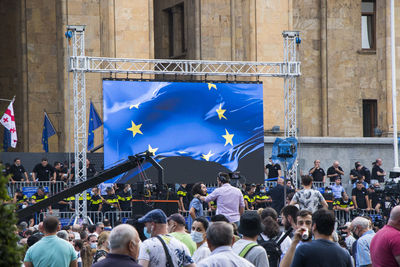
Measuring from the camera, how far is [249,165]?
26891 mm

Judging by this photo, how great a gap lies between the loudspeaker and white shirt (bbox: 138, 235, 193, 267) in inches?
314

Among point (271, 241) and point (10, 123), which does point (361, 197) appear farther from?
point (271, 241)

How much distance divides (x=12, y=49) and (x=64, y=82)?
10062 millimetres

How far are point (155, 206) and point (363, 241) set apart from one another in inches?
243

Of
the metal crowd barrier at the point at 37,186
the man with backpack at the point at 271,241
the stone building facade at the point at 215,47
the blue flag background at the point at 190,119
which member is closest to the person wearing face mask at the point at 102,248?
the man with backpack at the point at 271,241

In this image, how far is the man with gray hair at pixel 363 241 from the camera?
37.7 feet

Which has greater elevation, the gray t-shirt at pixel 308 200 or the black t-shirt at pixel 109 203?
the gray t-shirt at pixel 308 200

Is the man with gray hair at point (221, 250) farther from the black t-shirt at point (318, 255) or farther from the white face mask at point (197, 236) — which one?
the white face mask at point (197, 236)

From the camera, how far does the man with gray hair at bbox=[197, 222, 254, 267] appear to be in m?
7.46

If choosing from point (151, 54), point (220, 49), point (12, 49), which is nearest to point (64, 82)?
point (151, 54)

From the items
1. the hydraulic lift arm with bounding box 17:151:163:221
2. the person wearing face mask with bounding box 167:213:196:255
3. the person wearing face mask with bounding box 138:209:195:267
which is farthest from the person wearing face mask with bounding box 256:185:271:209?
the person wearing face mask with bounding box 138:209:195:267

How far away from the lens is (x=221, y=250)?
299 inches

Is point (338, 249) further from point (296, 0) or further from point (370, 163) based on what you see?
point (296, 0)

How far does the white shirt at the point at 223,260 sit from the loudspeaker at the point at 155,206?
29.3 feet
